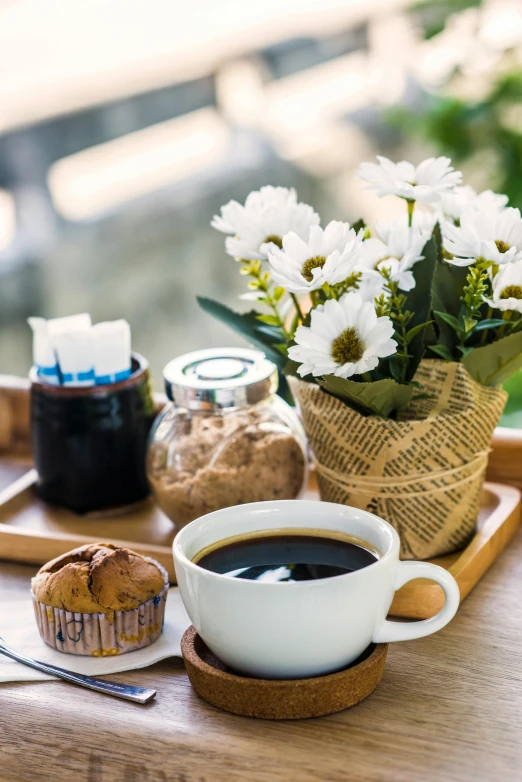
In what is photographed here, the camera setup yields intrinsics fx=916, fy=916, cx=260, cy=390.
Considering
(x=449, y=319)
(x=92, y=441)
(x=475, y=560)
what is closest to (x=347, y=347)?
(x=449, y=319)

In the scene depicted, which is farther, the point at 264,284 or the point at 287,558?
the point at 264,284

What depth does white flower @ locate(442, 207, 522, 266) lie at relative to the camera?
70cm

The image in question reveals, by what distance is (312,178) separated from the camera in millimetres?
3508

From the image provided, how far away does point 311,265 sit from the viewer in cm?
68

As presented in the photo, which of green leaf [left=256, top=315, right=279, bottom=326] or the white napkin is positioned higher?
green leaf [left=256, top=315, right=279, bottom=326]

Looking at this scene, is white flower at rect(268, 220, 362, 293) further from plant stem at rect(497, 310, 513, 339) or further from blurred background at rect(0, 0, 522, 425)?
blurred background at rect(0, 0, 522, 425)

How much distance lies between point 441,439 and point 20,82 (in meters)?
2.30

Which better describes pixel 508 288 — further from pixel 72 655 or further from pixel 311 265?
pixel 72 655

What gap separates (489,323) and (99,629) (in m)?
0.38

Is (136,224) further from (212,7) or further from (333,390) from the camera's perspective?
(333,390)

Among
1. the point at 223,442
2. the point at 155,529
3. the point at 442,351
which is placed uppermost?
the point at 442,351

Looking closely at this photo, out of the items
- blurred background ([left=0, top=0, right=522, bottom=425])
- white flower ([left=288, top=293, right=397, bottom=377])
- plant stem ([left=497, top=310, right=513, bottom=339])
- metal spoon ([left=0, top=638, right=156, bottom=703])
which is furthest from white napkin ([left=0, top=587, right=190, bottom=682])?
blurred background ([left=0, top=0, right=522, bottom=425])

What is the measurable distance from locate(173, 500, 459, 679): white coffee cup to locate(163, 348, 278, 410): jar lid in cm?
19

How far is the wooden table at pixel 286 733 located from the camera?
564 millimetres
